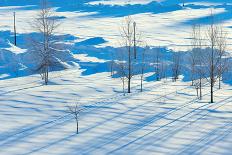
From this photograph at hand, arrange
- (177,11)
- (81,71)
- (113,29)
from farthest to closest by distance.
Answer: (177,11)
(113,29)
(81,71)

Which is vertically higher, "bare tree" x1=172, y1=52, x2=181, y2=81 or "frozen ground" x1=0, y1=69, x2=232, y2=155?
"bare tree" x1=172, y1=52, x2=181, y2=81

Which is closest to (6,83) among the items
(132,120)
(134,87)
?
(134,87)

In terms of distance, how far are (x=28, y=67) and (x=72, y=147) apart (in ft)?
55.9

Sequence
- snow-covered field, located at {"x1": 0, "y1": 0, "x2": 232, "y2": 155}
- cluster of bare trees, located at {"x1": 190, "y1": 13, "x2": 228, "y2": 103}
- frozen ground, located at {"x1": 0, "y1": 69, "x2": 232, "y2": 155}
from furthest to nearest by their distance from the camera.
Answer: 1. cluster of bare trees, located at {"x1": 190, "y1": 13, "x2": 228, "y2": 103}
2. snow-covered field, located at {"x1": 0, "y1": 0, "x2": 232, "y2": 155}
3. frozen ground, located at {"x1": 0, "y1": 69, "x2": 232, "y2": 155}

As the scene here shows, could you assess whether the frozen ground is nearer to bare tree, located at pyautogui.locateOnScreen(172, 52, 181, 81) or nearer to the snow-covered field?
the snow-covered field

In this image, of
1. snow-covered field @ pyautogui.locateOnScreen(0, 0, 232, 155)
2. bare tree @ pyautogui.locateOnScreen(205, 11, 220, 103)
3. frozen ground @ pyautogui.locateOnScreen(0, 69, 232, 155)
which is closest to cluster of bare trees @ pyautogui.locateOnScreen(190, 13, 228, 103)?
bare tree @ pyautogui.locateOnScreen(205, 11, 220, 103)

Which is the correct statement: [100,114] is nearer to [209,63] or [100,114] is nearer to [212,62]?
[212,62]

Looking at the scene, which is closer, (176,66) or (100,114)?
(100,114)

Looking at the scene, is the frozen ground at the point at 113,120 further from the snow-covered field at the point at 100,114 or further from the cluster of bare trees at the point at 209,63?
the cluster of bare trees at the point at 209,63

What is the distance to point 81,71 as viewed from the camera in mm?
32219

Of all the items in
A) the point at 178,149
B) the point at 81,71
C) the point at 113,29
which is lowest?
the point at 178,149

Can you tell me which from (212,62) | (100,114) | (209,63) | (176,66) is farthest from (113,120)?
(176,66)

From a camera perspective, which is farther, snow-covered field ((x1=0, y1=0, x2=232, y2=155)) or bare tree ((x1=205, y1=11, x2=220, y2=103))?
bare tree ((x1=205, y1=11, x2=220, y2=103))

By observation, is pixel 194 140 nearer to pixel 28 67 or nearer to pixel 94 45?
pixel 28 67
